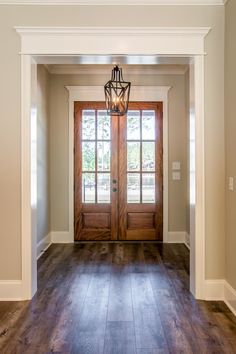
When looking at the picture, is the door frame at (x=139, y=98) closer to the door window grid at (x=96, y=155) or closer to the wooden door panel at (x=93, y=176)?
the wooden door panel at (x=93, y=176)

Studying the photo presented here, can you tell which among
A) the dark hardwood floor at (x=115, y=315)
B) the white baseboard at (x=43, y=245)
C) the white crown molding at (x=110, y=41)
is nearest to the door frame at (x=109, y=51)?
the white crown molding at (x=110, y=41)

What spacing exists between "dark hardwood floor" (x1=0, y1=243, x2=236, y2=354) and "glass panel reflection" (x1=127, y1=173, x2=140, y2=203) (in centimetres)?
155

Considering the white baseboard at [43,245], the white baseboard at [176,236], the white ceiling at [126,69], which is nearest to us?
the white baseboard at [43,245]

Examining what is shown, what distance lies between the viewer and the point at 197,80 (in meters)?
3.11

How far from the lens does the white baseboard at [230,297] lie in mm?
2865

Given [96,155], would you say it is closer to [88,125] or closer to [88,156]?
[88,156]

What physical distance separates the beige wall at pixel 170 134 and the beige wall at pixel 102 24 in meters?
2.43

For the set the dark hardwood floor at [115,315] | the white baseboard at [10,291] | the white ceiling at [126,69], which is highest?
the white ceiling at [126,69]

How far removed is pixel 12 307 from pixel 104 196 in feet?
9.56

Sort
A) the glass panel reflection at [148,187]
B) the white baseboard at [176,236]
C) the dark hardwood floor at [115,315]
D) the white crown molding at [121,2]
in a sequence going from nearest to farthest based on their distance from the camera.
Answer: the dark hardwood floor at [115,315]
the white crown molding at [121,2]
the white baseboard at [176,236]
the glass panel reflection at [148,187]

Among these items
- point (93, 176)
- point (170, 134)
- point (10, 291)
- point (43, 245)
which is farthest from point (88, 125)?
point (10, 291)

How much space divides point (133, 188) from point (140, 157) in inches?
21.7

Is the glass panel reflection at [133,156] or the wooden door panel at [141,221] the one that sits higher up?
the glass panel reflection at [133,156]

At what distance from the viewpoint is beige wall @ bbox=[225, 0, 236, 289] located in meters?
2.90
